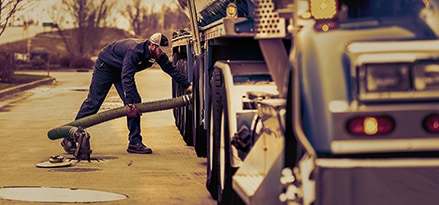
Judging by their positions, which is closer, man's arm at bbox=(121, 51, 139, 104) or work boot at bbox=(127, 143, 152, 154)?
man's arm at bbox=(121, 51, 139, 104)

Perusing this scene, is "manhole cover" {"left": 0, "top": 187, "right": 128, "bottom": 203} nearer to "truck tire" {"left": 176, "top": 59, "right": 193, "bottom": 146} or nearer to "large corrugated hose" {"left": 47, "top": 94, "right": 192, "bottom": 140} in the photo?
"large corrugated hose" {"left": 47, "top": 94, "right": 192, "bottom": 140}

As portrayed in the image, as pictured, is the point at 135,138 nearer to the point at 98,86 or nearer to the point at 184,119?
the point at 98,86

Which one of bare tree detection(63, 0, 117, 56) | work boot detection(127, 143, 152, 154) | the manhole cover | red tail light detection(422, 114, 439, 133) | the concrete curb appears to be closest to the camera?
red tail light detection(422, 114, 439, 133)

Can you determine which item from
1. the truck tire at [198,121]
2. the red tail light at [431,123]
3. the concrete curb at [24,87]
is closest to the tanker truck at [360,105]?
the red tail light at [431,123]

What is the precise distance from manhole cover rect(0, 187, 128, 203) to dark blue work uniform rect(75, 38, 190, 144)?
3.40 meters

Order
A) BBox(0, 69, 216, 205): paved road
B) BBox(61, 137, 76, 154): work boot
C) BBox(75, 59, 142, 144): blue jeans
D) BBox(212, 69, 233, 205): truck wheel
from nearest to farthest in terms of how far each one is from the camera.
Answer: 1. BBox(212, 69, 233, 205): truck wheel
2. BBox(0, 69, 216, 205): paved road
3. BBox(61, 137, 76, 154): work boot
4. BBox(75, 59, 142, 144): blue jeans

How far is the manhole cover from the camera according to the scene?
1000cm

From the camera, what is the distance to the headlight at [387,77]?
5562mm

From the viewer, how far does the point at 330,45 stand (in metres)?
5.76

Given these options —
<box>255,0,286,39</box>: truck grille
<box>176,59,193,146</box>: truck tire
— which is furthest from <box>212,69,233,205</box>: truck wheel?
<box>176,59,193,146</box>: truck tire

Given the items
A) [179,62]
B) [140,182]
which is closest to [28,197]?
[140,182]

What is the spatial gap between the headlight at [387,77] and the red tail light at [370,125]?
0.15m

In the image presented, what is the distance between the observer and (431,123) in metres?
5.70

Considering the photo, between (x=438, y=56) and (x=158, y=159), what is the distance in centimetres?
815
